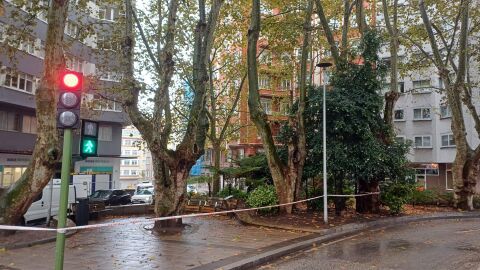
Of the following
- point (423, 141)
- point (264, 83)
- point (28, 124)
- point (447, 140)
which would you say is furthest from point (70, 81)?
point (264, 83)

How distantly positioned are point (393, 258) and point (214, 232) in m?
5.65

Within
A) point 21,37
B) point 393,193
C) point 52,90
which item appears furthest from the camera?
point 393,193

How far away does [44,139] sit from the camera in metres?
11.5

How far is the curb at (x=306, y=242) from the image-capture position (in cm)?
877

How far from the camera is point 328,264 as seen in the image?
9.14 meters

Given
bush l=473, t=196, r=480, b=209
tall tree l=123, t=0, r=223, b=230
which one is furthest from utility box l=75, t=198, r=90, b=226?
bush l=473, t=196, r=480, b=209

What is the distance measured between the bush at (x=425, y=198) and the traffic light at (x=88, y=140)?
62.4 feet

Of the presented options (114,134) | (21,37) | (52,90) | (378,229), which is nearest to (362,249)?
(378,229)

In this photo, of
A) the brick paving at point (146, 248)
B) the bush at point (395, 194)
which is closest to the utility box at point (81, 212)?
the brick paving at point (146, 248)

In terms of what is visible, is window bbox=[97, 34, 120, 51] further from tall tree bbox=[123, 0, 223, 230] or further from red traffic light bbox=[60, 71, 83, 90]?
red traffic light bbox=[60, 71, 83, 90]

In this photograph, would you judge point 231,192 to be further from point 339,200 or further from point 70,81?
point 70,81

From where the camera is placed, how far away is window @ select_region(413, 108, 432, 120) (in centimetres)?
4116

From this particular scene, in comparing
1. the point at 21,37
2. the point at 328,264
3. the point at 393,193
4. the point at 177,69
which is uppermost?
the point at 177,69

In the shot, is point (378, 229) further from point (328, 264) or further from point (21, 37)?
point (21, 37)
